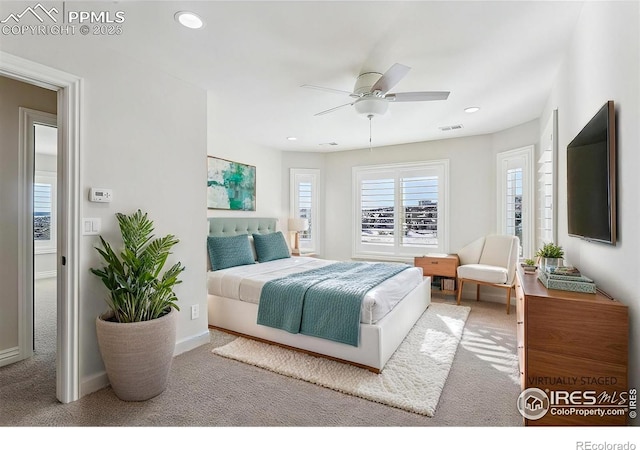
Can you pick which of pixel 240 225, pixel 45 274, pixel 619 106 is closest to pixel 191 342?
pixel 240 225

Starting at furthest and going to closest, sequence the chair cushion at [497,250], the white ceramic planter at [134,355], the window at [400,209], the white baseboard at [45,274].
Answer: the white baseboard at [45,274]
the window at [400,209]
the chair cushion at [497,250]
the white ceramic planter at [134,355]

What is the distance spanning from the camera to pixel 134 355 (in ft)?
6.61

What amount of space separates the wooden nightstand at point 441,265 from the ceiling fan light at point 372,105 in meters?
2.79

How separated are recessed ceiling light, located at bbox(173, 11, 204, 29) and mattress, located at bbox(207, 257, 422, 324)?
2164mm

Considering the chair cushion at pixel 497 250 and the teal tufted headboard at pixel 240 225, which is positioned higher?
the teal tufted headboard at pixel 240 225

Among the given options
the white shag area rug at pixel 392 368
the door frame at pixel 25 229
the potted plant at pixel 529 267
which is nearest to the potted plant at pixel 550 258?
the potted plant at pixel 529 267

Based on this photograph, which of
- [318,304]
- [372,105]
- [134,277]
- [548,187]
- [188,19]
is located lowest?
[318,304]

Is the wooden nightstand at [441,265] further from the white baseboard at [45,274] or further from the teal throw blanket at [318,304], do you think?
the white baseboard at [45,274]

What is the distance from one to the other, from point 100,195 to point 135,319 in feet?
2.98

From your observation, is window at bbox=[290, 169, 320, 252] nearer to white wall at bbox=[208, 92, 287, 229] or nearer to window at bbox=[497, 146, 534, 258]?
white wall at bbox=[208, 92, 287, 229]

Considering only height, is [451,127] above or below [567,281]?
above

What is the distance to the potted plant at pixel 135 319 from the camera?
2010 mm

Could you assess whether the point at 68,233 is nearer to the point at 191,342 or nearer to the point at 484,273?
the point at 191,342

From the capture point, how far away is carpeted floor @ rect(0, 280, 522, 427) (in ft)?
6.18
